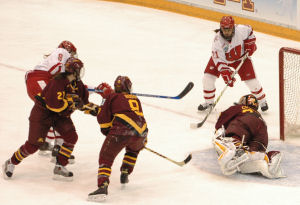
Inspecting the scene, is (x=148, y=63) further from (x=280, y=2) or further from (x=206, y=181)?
(x=206, y=181)

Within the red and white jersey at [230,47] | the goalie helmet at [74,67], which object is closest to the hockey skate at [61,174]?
the goalie helmet at [74,67]

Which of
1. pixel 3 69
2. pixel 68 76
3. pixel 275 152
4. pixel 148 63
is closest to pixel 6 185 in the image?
pixel 68 76

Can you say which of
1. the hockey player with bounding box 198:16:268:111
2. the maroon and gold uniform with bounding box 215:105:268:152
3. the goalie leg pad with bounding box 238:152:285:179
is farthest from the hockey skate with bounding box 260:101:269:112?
the goalie leg pad with bounding box 238:152:285:179

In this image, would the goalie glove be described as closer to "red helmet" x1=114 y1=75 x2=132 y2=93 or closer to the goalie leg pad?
"red helmet" x1=114 y1=75 x2=132 y2=93

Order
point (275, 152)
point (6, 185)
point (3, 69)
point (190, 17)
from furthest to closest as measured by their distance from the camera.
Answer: point (190, 17) < point (3, 69) < point (275, 152) < point (6, 185)

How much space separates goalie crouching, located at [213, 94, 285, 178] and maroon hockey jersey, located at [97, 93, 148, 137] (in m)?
0.69

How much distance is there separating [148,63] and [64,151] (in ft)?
11.8

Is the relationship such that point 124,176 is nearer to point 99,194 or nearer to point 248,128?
point 99,194

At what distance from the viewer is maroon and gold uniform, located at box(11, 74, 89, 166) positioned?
16.5 feet

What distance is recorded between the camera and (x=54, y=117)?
17.0 ft

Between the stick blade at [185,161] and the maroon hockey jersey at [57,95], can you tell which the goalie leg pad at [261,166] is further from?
the maroon hockey jersey at [57,95]

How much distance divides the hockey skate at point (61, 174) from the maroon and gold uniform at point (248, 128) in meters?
1.27

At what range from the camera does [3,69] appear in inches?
319

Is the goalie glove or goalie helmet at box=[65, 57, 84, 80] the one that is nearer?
goalie helmet at box=[65, 57, 84, 80]
